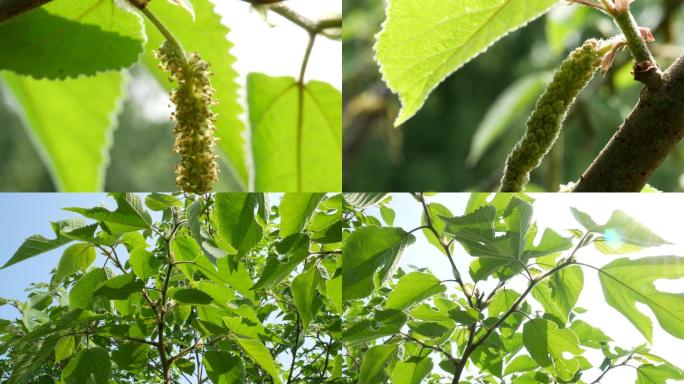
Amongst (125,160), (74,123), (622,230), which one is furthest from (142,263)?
(125,160)

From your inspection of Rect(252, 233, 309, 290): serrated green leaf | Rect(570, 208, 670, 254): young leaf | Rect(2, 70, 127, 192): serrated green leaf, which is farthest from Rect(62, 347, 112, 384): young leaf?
Rect(570, 208, 670, 254): young leaf

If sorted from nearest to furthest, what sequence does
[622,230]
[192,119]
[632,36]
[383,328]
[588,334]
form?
[632,36]
[192,119]
[622,230]
[383,328]
[588,334]

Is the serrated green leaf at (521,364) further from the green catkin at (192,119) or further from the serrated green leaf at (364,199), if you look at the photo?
the green catkin at (192,119)

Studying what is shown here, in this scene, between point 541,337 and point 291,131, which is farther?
point 541,337

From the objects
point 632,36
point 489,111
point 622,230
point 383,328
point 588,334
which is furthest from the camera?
point 489,111

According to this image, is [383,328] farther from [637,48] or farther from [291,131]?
[637,48]

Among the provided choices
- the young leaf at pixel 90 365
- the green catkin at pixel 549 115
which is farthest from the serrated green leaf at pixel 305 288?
the green catkin at pixel 549 115
